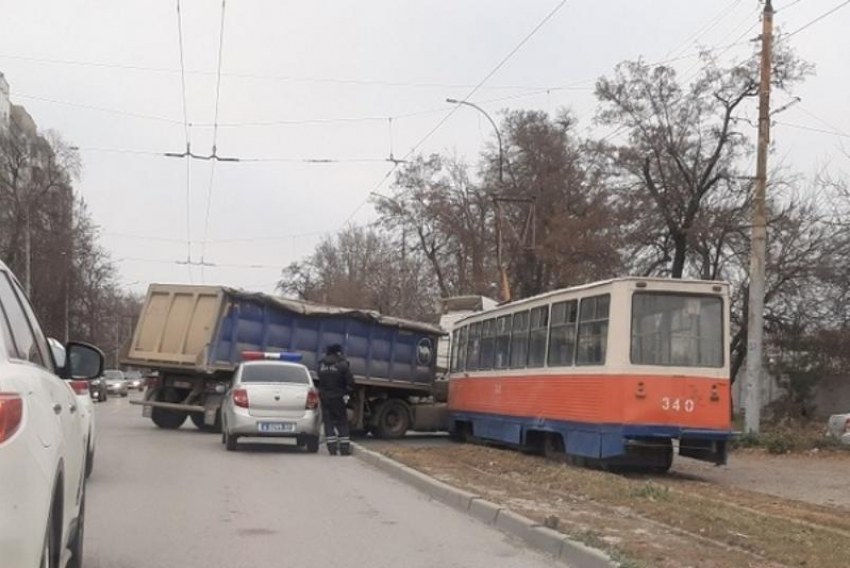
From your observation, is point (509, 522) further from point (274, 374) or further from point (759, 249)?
point (759, 249)

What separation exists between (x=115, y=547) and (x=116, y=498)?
3167mm

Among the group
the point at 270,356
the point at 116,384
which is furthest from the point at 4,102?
the point at 270,356

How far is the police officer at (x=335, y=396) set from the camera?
1767 cm

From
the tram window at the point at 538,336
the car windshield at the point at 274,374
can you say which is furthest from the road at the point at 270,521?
the tram window at the point at 538,336

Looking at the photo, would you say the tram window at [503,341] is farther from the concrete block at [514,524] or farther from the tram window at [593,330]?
the concrete block at [514,524]

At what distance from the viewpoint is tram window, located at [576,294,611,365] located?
51.2 ft

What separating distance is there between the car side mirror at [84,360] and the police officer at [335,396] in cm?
1116

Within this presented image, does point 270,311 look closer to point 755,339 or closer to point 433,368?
point 433,368

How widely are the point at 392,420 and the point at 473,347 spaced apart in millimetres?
3137

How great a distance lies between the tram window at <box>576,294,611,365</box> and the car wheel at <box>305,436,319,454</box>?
199 inches

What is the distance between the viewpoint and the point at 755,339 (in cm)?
2255

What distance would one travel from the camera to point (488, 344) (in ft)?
71.7

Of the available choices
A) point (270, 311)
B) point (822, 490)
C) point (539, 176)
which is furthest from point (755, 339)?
point (539, 176)

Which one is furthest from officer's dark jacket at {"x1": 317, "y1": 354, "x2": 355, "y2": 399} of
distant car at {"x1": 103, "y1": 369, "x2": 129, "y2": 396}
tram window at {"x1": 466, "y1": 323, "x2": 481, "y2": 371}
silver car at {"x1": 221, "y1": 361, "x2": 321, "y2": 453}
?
distant car at {"x1": 103, "y1": 369, "x2": 129, "y2": 396}
